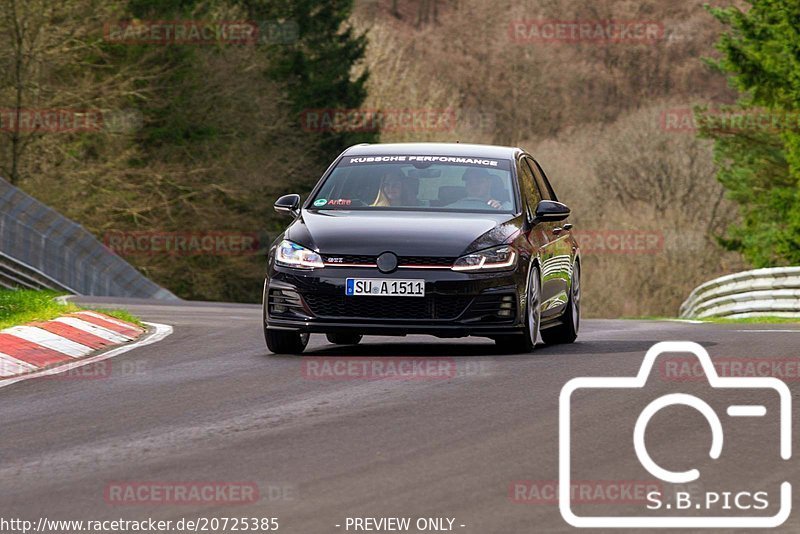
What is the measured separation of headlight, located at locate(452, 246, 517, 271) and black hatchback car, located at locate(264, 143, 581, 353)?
11mm

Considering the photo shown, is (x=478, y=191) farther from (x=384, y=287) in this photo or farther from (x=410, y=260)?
(x=384, y=287)

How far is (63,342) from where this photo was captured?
1353cm

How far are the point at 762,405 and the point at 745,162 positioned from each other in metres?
39.5

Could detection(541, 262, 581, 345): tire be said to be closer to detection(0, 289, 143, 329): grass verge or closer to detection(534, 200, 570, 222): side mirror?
detection(534, 200, 570, 222): side mirror

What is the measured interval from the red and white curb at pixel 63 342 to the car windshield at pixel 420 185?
2.31 metres

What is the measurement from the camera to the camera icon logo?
Answer: 655 centimetres

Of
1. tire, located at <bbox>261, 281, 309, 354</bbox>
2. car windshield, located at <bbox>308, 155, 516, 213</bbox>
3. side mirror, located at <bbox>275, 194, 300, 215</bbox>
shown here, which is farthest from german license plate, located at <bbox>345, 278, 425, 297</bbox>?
Answer: side mirror, located at <bbox>275, 194, 300, 215</bbox>

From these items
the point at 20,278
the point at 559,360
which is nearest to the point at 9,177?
the point at 20,278

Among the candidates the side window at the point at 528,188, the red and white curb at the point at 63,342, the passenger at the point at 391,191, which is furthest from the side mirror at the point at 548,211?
the red and white curb at the point at 63,342

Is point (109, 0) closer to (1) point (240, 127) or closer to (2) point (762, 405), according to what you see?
(1) point (240, 127)

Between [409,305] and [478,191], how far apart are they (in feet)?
5.89

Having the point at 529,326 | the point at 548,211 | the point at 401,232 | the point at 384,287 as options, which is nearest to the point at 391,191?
the point at 401,232

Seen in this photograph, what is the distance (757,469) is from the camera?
756cm

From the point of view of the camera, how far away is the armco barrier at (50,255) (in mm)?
29750
